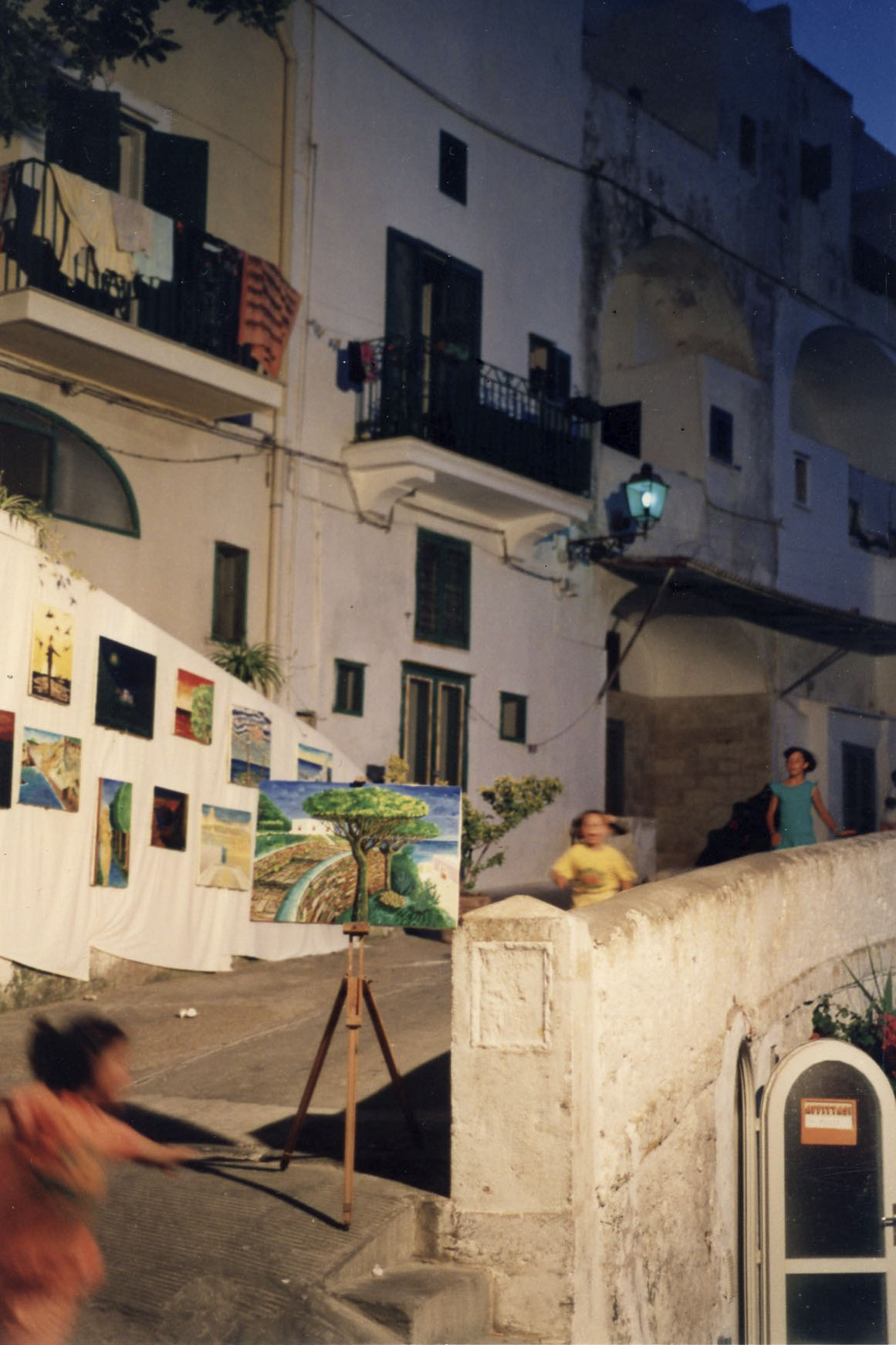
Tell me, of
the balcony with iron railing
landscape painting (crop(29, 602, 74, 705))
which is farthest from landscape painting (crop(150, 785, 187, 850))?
the balcony with iron railing

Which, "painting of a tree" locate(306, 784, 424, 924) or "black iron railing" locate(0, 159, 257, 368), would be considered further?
"black iron railing" locate(0, 159, 257, 368)

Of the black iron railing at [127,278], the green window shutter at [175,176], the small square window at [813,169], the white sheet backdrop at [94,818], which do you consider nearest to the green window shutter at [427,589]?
the black iron railing at [127,278]

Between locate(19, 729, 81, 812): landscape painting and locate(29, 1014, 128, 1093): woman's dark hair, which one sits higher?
locate(19, 729, 81, 812): landscape painting

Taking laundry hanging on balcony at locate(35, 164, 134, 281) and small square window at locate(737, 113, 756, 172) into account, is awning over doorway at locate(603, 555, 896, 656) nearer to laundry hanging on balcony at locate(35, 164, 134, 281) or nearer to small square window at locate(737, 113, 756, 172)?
small square window at locate(737, 113, 756, 172)

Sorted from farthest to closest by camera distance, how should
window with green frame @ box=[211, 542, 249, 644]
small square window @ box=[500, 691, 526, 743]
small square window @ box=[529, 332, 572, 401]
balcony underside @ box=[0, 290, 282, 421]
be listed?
small square window @ box=[529, 332, 572, 401], small square window @ box=[500, 691, 526, 743], window with green frame @ box=[211, 542, 249, 644], balcony underside @ box=[0, 290, 282, 421]

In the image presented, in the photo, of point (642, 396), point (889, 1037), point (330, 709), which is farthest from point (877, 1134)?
point (642, 396)

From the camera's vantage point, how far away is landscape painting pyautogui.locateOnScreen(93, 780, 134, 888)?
11.7m

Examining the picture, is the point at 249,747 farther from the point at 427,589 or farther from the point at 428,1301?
the point at 428,1301

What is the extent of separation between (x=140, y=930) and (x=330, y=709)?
572 cm

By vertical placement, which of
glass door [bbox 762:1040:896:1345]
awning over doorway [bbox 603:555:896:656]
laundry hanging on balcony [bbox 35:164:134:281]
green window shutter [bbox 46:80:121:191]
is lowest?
glass door [bbox 762:1040:896:1345]

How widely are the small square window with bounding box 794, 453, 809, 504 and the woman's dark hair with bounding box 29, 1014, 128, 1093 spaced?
2331 cm

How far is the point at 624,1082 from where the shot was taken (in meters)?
7.15

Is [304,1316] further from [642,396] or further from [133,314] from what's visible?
[642,396]

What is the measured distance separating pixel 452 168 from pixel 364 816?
1432 centimetres
